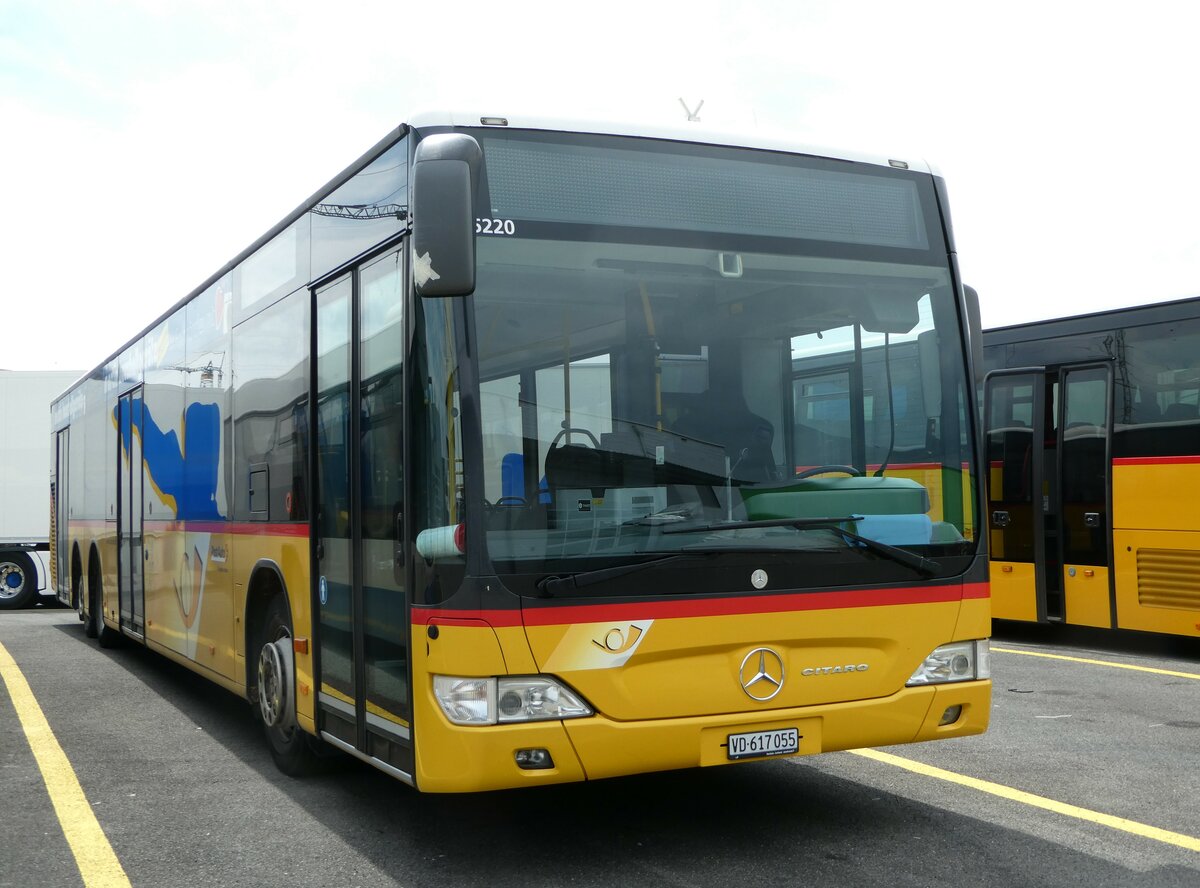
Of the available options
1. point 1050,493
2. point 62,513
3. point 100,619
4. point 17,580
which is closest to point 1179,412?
point 1050,493

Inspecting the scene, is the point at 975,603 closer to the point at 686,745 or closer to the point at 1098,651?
the point at 686,745

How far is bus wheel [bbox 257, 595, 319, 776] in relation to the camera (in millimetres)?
6980

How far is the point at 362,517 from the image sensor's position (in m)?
5.89

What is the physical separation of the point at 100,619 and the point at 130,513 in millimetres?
3025

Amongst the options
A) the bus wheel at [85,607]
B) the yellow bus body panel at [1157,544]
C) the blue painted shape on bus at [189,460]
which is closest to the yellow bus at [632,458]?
the blue painted shape on bus at [189,460]

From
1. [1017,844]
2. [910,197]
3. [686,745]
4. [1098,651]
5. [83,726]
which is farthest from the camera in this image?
[1098,651]

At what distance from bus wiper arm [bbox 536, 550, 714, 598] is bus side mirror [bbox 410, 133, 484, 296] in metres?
1.12

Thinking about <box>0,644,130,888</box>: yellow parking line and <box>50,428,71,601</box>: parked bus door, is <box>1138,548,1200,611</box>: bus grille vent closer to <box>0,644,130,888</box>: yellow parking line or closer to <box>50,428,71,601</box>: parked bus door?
<box>0,644,130,888</box>: yellow parking line

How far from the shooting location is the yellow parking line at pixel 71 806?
214 inches

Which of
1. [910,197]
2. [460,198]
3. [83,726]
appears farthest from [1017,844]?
[83,726]

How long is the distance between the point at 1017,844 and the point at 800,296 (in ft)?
8.21

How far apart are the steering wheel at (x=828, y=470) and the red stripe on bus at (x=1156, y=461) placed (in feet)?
23.6

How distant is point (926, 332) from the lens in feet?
19.4

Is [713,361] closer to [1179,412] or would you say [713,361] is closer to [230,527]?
[230,527]
